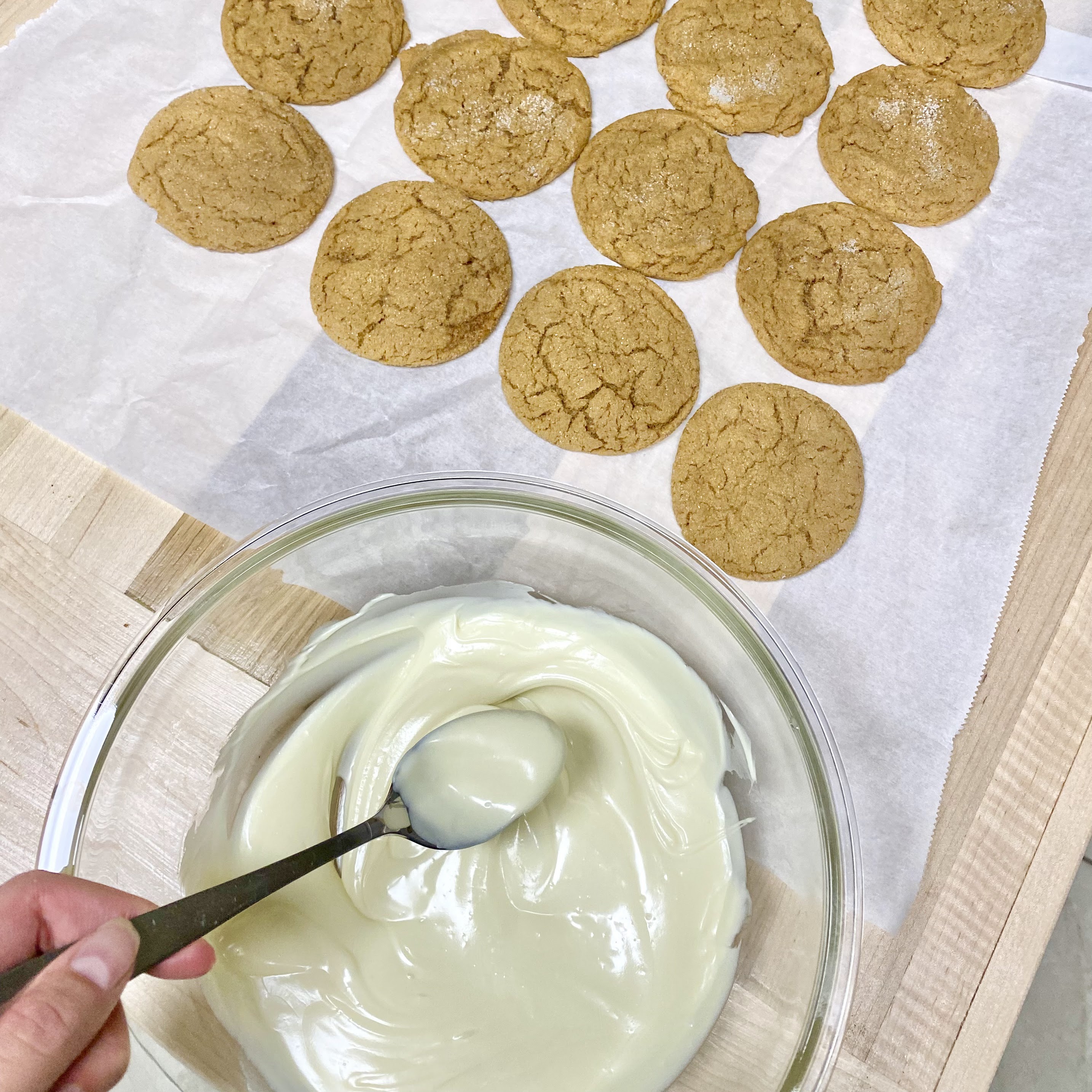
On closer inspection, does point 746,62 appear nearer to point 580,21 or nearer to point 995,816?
point 580,21

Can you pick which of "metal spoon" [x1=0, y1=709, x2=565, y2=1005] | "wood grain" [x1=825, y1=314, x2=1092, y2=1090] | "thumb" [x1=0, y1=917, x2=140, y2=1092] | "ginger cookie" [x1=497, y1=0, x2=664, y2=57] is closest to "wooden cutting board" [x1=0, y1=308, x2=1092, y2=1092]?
"wood grain" [x1=825, y1=314, x2=1092, y2=1090]

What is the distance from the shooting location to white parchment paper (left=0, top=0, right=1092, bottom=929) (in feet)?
4.00

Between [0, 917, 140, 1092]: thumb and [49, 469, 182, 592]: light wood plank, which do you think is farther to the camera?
[49, 469, 182, 592]: light wood plank

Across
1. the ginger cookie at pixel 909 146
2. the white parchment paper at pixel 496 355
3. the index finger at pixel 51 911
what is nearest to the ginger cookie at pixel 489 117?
the white parchment paper at pixel 496 355

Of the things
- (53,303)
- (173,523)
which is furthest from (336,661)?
(53,303)

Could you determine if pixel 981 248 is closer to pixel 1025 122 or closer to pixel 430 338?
pixel 1025 122

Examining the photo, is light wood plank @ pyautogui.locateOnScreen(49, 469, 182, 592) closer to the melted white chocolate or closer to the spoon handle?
the melted white chocolate

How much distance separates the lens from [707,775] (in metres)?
1.01

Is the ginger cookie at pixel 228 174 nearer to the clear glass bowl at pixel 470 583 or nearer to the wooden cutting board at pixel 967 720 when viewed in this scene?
the wooden cutting board at pixel 967 720

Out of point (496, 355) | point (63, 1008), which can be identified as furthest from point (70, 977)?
point (496, 355)

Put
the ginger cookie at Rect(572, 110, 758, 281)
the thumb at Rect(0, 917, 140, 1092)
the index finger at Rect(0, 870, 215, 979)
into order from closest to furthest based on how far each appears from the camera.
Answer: the thumb at Rect(0, 917, 140, 1092) → the index finger at Rect(0, 870, 215, 979) → the ginger cookie at Rect(572, 110, 758, 281)

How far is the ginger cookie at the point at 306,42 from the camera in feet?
4.39

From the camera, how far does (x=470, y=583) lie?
1.13m

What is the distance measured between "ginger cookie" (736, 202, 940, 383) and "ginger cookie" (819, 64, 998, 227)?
6cm
